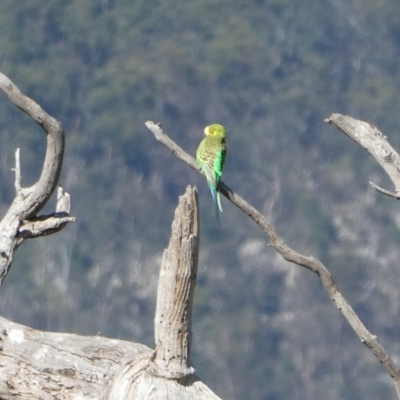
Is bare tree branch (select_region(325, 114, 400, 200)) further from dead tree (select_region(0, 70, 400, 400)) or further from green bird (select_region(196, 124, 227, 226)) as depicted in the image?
green bird (select_region(196, 124, 227, 226))

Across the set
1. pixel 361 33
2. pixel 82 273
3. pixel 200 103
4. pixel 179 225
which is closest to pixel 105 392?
pixel 179 225

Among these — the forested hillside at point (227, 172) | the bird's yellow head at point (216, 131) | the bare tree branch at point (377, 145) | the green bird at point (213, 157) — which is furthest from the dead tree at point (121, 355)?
the forested hillside at point (227, 172)

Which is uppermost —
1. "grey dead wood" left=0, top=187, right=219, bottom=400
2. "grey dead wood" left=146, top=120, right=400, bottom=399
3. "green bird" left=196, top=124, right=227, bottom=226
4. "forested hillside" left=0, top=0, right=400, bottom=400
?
"forested hillside" left=0, top=0, right=400, bottom=400

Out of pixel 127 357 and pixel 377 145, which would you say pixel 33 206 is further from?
pixel 377 145

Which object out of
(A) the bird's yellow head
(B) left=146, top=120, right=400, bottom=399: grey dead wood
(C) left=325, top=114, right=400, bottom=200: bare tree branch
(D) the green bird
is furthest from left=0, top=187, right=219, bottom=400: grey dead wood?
(A) the bird's yellow head

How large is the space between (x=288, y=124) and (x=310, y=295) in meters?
22.8

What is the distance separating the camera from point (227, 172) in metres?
122

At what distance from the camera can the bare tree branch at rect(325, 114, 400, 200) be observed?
34.0 feet

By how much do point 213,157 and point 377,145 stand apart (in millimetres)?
3466

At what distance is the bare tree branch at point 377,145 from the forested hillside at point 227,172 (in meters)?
86.0

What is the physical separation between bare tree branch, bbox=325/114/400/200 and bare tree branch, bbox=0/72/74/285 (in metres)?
2.59

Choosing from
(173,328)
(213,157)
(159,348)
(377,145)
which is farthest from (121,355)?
A: (213,157)

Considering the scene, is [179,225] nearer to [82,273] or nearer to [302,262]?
[302,262]

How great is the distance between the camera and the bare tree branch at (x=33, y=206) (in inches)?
456
